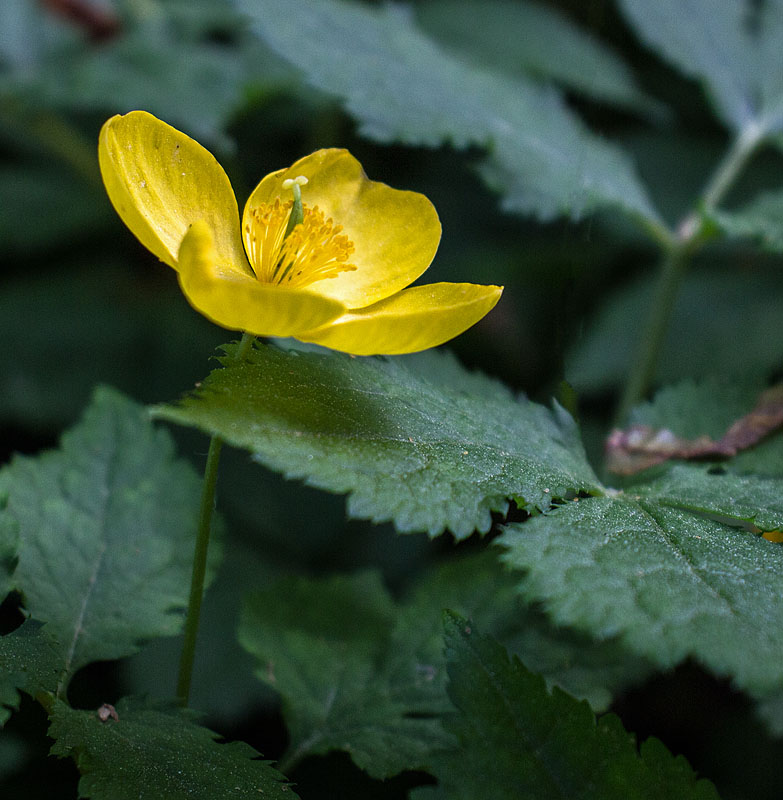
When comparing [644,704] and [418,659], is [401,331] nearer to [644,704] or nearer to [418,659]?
[418,659]

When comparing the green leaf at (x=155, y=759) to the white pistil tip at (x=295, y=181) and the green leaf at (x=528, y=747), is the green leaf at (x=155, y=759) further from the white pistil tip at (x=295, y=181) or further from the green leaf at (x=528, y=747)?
the white pistil tip at (x=295, y=181)

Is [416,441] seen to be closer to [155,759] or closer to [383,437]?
[383,437]

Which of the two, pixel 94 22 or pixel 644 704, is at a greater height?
pixel 94 22

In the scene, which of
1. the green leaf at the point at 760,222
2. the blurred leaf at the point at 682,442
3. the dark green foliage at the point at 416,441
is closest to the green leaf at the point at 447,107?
the dark green foliage at the point at 416,441

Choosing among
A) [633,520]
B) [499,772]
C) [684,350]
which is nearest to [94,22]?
[684,350]

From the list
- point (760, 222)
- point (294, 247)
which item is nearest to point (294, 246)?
point (294, 247)

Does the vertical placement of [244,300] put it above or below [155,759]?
above

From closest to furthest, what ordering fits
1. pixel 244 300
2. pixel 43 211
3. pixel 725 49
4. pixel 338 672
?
pixel 244 300
pixel 338 672
pixel 725 49
pixel 43 211
